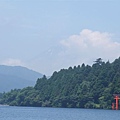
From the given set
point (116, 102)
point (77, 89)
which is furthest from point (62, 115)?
point (77, 89)

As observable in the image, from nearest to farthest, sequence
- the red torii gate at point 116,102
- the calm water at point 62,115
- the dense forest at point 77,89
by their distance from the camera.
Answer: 1. the calm water at point 62,115
2. the red torii gate at point 116,102
3. the dense forest at point 77,89

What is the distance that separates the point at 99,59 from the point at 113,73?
93.4 feet

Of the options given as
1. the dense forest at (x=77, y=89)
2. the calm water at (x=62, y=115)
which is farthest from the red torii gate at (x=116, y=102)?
the calm water at (x=62, y=115)

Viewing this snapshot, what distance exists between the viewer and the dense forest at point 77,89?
452 feet

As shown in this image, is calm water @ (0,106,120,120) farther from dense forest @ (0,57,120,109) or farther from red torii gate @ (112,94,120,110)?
dense forest @ (0,57,120,109)

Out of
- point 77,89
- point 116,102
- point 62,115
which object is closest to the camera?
point 62,115

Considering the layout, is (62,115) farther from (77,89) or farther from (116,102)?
(77,89)

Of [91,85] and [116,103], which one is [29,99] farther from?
[116,103]

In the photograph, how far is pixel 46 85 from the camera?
552 feet

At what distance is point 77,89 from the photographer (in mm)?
147375

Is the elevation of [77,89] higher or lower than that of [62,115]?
higher

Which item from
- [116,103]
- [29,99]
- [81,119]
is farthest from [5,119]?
[29,99]

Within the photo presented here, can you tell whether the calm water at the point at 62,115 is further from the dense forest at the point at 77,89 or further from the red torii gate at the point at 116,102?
the dense forest at the point at 77,89

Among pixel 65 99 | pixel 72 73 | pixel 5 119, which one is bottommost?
pixel 5 119
